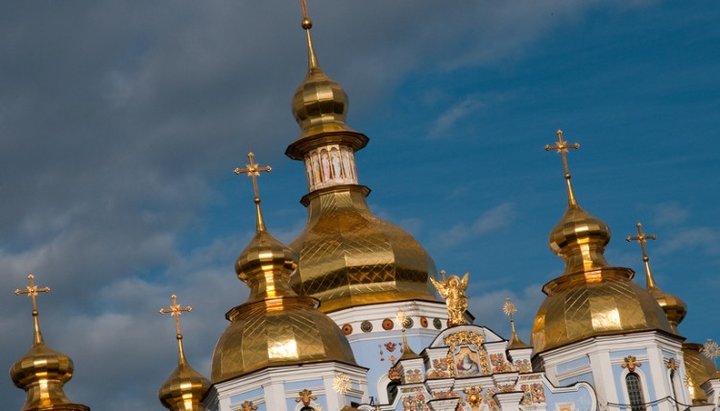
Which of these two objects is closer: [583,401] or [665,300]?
[583,401]

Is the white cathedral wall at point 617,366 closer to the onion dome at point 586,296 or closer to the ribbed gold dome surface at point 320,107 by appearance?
the onion dome at point 586,296

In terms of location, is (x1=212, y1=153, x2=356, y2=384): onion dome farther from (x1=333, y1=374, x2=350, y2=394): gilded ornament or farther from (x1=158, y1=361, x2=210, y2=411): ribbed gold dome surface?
(x1=158, y1=361, x2=210, y2=411): ribbed gold dome surface

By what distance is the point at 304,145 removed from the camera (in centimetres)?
7319

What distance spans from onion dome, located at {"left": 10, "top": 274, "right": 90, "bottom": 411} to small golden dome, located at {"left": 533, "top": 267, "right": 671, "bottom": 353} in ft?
46.5

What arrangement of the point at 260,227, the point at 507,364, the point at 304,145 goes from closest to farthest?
1. the point at 507,364
2. the point at 260,227
3. the point at 304,145

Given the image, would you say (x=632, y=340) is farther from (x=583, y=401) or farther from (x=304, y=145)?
(x=304, y=145)

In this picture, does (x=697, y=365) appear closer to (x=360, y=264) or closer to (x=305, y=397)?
(x=360, y=264)

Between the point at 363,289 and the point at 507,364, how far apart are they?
322 inches

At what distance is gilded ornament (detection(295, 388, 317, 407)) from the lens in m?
61.7

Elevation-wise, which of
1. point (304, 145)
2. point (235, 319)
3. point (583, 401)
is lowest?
point (583, 401)

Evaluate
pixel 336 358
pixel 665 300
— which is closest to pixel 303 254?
pixel 336 358

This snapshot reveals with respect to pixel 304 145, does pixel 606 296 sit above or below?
below

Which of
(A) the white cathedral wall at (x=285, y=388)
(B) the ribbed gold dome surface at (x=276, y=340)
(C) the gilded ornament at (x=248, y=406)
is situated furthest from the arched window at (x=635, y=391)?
(C) the gilded ornament at (x=248, y=406)

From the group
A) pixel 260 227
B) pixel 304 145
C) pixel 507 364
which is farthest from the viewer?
pixel 304 145
